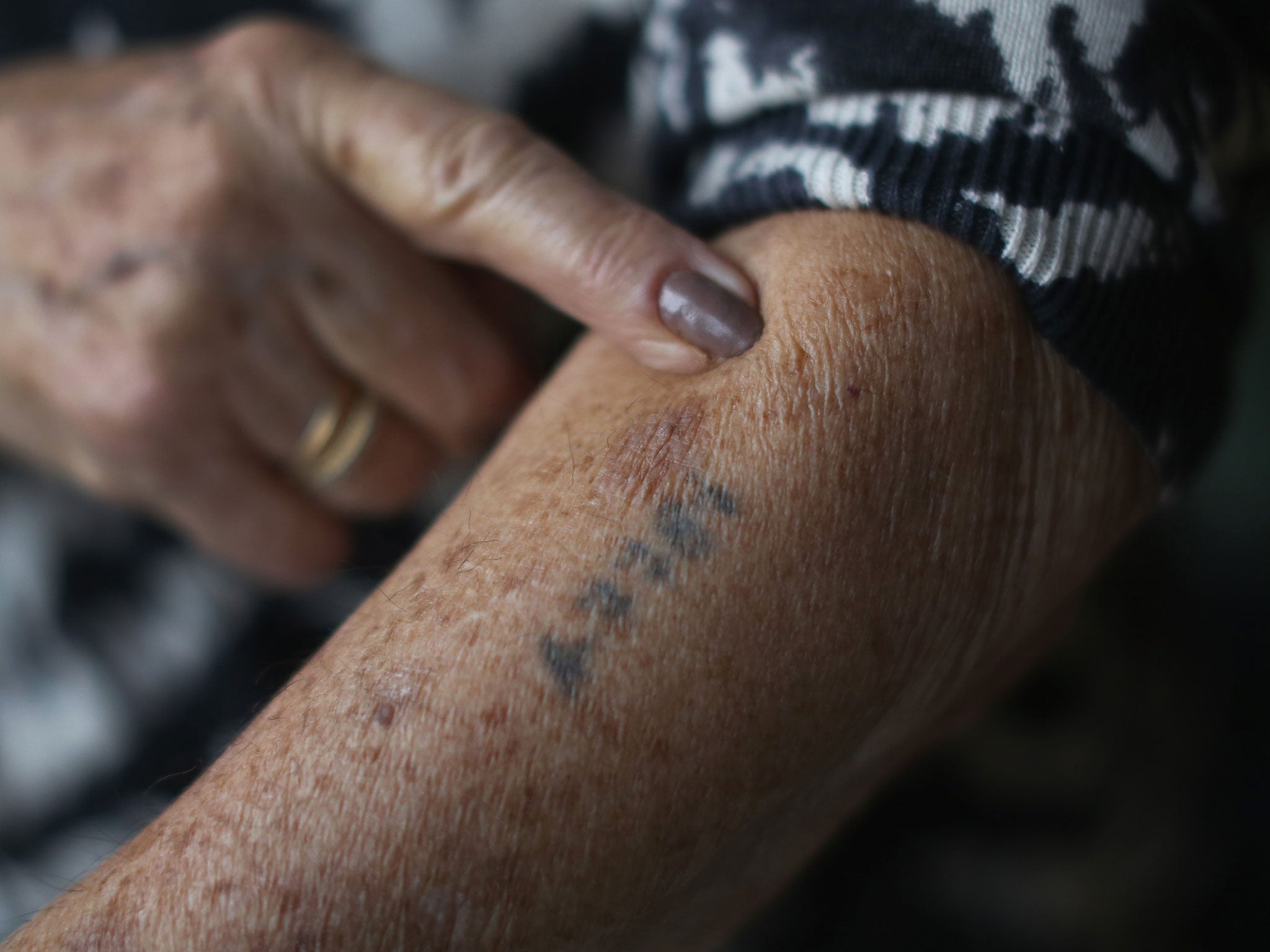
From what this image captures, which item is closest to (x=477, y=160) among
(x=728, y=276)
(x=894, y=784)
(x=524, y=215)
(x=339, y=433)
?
(x=524, y=215)

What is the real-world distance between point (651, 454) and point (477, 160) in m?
0.33

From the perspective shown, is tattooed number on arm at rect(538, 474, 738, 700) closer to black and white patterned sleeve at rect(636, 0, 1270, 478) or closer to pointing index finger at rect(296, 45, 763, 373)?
pointing index finger at rect(296, 45, 763, 373)

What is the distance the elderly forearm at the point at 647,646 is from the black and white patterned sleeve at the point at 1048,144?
0.03 meters

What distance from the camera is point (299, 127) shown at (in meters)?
0.85

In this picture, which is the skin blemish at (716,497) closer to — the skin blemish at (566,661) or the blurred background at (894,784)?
the skin blemish at (566,661)

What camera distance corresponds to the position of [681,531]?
1.79 feet

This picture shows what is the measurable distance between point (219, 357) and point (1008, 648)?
2.50 feet

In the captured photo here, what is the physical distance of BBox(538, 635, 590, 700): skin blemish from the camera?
0.53 m

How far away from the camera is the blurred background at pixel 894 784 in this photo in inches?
39.5

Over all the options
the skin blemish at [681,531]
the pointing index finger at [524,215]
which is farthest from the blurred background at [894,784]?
the skin blemish at [681,531]

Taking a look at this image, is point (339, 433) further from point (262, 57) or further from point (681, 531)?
point (681, 531)

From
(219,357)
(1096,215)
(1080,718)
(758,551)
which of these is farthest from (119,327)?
(1080,718)

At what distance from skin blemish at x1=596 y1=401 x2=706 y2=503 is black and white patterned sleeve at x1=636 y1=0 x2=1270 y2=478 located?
0.60 feet

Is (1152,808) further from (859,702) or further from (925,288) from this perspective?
(925,288)
